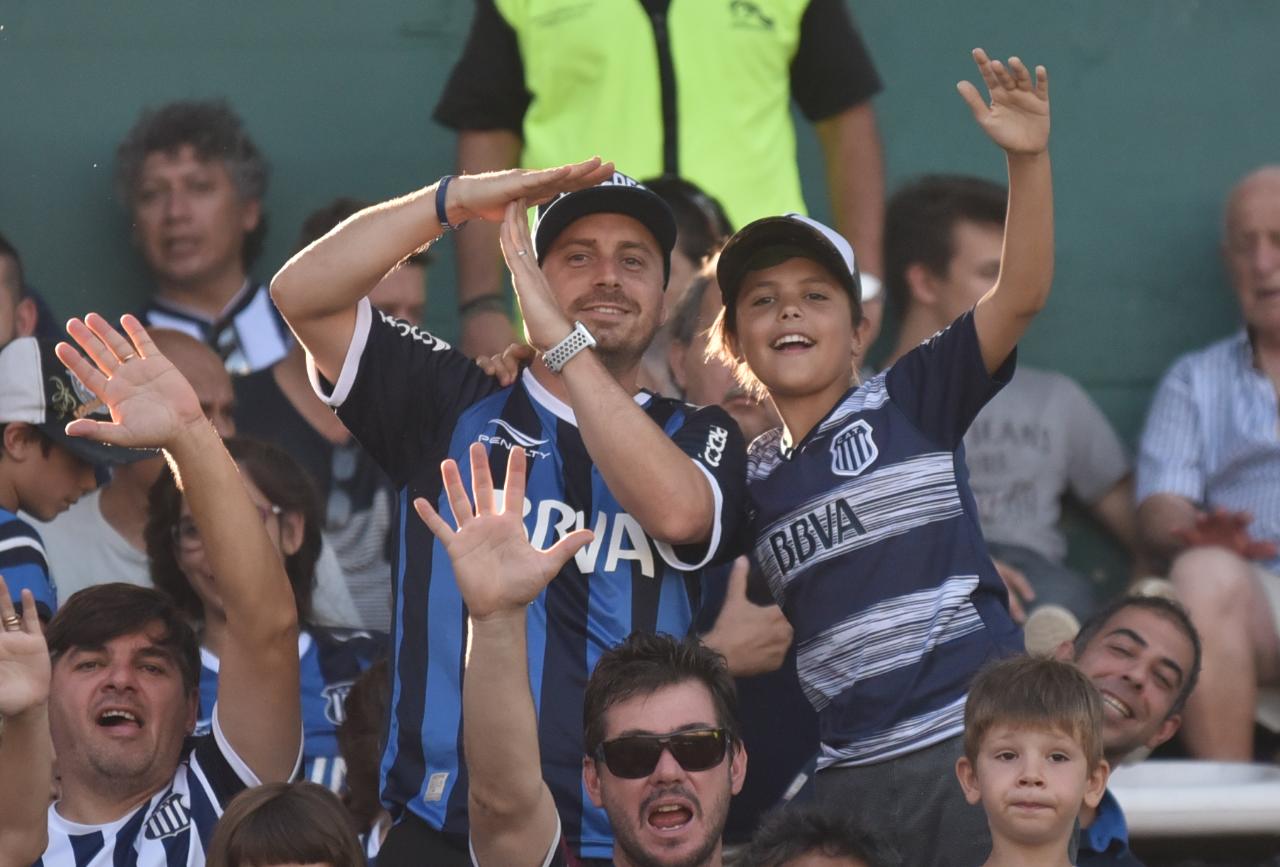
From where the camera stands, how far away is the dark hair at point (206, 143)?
20.0 feet

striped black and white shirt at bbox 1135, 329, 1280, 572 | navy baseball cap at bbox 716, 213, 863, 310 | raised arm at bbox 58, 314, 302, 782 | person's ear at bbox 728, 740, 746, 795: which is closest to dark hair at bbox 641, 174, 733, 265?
navy baseball cap at bbox 716, 213, 863, 310

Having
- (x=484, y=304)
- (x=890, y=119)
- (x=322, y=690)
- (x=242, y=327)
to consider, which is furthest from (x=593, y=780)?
(x=890, y=119)

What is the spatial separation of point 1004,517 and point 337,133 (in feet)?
8.08

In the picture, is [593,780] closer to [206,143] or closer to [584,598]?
[584,598]

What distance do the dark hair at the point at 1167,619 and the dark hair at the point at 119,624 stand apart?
1918mm

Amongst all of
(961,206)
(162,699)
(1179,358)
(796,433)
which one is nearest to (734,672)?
(796,433)

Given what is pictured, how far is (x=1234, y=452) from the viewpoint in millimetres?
6129

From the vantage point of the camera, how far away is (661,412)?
412cm

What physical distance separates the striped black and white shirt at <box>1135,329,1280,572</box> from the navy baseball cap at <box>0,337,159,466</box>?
3025 millimetres

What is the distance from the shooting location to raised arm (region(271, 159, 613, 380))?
12.9 ft

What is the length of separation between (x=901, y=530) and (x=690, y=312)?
54.1 inches

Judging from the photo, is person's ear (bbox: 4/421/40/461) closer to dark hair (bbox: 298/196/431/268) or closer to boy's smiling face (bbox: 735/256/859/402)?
dark hair (bbox: 298/196/431/268)

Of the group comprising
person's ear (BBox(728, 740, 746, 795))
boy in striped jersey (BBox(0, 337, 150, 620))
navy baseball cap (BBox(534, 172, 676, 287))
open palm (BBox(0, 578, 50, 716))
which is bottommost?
person's ear (BBox(728, 740, 746, 795))

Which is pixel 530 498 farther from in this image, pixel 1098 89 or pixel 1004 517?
pixel 1098 89
